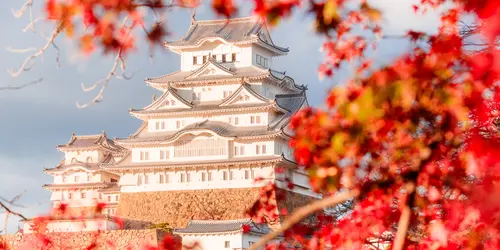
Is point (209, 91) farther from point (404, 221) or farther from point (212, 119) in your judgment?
point (404, 221)

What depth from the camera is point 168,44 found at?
45469mm

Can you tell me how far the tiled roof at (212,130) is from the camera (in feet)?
136

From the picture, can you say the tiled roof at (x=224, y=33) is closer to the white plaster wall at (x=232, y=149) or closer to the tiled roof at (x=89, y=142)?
the white plaster wall at (x=232, y=149)

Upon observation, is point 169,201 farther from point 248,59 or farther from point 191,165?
point 248,59

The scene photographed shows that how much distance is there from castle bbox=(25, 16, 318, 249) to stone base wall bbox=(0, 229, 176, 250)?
3.40 ft

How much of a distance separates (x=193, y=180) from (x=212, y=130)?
258 centimetres

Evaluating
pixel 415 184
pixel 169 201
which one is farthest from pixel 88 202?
pixel 415 184

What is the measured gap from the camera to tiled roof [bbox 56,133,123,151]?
56.5m

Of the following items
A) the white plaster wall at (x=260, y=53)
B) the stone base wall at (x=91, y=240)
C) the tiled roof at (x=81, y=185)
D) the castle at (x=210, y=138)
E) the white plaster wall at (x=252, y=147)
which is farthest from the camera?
the tiled roof at (x=81, y=185)

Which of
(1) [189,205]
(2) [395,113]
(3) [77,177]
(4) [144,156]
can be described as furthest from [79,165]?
(2) [395,113]

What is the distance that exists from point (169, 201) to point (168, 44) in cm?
817

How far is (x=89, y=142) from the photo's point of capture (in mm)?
Result: 57031

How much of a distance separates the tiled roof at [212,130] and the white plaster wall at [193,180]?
156cm

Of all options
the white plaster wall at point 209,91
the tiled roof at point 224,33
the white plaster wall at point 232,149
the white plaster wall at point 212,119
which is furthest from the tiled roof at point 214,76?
the white plaster wall at point 232,149
